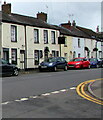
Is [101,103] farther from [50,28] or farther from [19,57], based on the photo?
[50,28]

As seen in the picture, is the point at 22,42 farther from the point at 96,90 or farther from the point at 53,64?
the point at 96,90

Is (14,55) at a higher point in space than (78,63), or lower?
higher

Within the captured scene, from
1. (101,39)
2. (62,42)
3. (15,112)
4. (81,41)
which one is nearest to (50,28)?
(62,42)

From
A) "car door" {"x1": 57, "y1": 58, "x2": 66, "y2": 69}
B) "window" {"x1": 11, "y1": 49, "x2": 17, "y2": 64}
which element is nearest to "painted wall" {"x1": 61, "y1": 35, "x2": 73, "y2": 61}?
"car door" {"x1": 57, "y1": 58, "x2": 66, "y2": 69}

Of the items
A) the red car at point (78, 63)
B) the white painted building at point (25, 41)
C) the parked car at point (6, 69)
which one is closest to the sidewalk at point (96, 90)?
the parked car at point (6, 69)

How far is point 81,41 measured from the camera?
4188cm

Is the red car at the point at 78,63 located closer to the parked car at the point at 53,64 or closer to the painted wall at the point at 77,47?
the parked car at the point at 53,64

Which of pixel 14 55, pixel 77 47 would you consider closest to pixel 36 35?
pixel 14 55

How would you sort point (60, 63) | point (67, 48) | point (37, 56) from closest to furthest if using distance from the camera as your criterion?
point (60, 63) → point (37, 56) → point (67, 48)

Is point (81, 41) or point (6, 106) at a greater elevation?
point (81, 41)

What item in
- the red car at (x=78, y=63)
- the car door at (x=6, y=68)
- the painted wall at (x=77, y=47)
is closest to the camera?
the car door at (x=6, y=68)

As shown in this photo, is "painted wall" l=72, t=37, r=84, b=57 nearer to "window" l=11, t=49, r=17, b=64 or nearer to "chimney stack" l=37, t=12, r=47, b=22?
"chimney stack" l=37, t=12, r=47, b=22

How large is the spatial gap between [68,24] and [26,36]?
55.8 feet

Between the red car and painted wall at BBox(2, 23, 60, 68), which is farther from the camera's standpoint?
the red car
